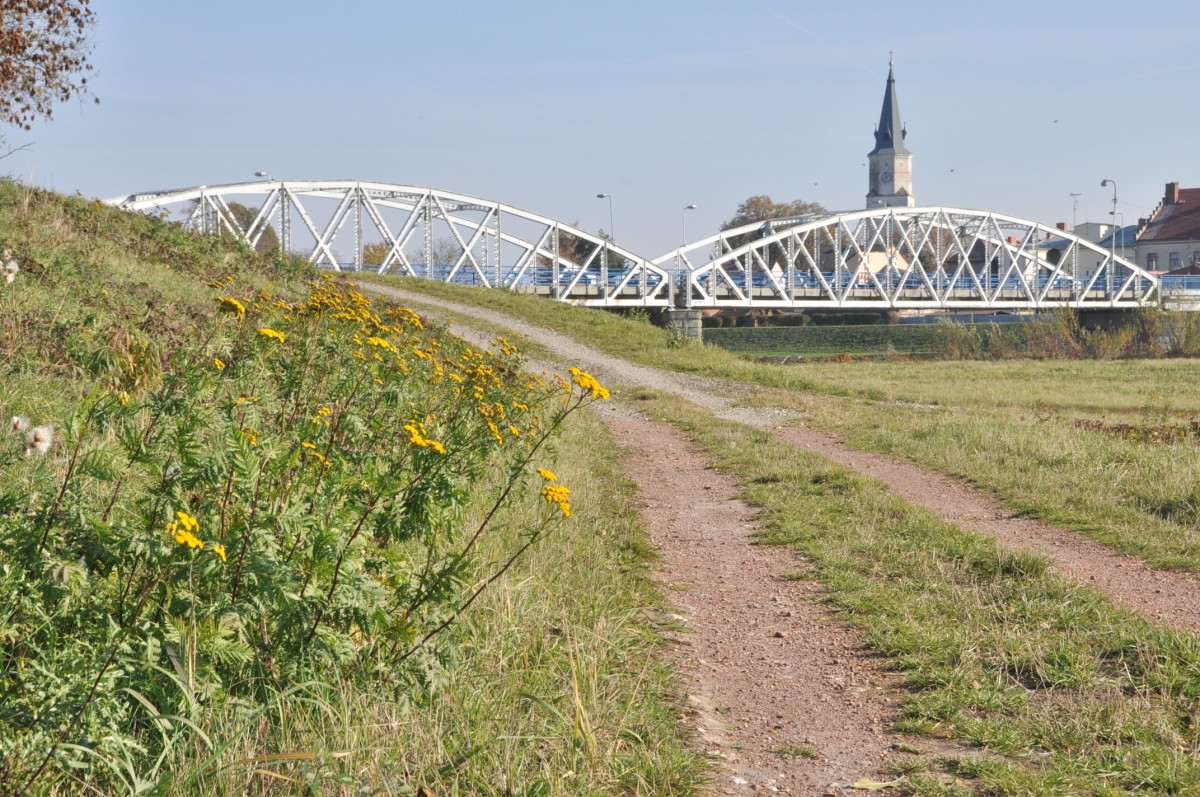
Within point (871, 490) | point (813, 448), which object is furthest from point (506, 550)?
point (813, 448)

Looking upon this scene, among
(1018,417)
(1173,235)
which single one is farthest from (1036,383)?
(1173,235)

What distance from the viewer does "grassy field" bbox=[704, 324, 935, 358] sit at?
191ft

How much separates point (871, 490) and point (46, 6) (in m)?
12.2

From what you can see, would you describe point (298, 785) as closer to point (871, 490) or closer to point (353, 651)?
point (353, 651)

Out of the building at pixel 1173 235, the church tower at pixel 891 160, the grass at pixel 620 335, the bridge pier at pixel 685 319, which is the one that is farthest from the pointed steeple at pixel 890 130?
the grass at pixel 620 335

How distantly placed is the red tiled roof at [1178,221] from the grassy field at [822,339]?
48690 mm

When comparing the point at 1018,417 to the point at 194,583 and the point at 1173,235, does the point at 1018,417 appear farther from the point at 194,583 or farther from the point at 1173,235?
the point at 1173,235

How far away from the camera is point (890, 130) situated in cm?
12506

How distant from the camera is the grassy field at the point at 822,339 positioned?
5831 centimetres

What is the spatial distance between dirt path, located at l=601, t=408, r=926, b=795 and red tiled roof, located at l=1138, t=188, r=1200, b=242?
102m

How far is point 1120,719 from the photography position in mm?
3859

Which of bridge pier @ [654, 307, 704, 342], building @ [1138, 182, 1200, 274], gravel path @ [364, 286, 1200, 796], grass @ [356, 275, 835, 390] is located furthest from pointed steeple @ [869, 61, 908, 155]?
gravel path @ [364, 286, 1200, 796]

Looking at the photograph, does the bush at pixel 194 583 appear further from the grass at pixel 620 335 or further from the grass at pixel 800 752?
the grass at pixel 620 335

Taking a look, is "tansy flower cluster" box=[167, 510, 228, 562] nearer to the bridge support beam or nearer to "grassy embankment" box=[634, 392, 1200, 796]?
"grassy embankment" box=[634, 392, 1200, 796]
